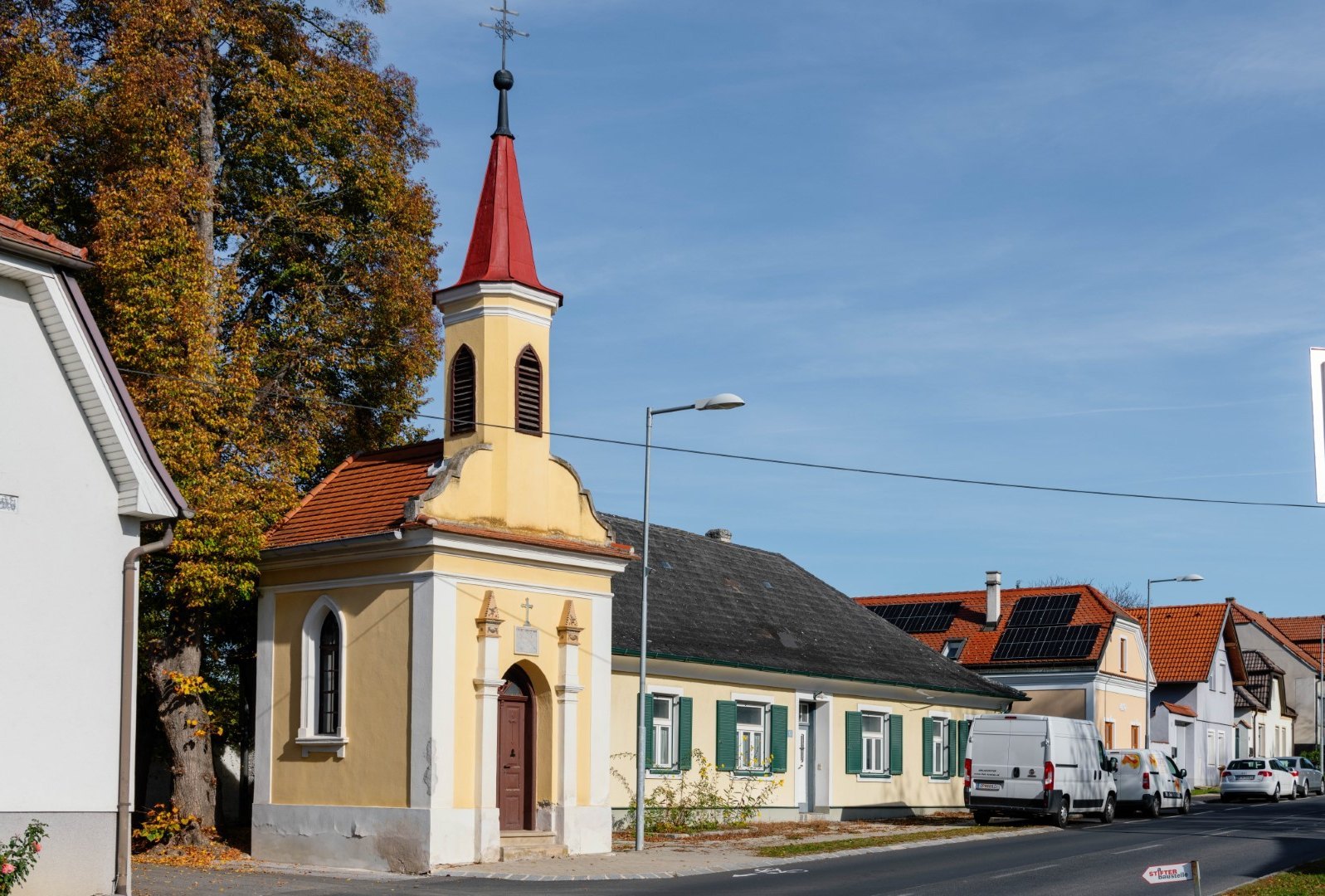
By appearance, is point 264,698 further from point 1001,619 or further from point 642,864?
point 1001,619

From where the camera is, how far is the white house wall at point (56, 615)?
16.5 meters

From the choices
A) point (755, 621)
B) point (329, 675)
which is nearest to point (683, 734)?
point (755, 621)

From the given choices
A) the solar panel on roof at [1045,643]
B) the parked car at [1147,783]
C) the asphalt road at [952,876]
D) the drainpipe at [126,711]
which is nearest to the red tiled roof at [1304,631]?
the solar panel on roof at [1045,643]

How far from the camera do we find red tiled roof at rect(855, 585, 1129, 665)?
54625 millimetres

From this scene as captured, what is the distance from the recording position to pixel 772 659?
34.3m

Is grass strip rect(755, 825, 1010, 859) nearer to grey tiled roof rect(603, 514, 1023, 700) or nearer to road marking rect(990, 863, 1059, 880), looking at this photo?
road marking rect(990, 863, 1059, 880)

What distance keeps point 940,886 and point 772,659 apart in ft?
48.4

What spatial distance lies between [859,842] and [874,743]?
1020cm

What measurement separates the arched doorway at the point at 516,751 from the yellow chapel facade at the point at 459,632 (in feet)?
0.10

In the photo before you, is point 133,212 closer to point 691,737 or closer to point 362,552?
point 362,552

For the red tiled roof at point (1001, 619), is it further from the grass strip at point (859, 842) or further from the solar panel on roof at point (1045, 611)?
the grass strip at point (859, 842)

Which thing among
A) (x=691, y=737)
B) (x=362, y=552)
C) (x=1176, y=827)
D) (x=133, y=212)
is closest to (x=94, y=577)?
(x=362, y=552)

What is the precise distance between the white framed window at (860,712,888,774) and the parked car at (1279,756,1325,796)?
2347cm

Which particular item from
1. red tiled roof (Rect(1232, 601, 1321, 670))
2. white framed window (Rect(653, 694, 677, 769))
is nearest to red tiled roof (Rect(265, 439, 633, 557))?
white framed window (Rect(653, 694, 677, 769))
